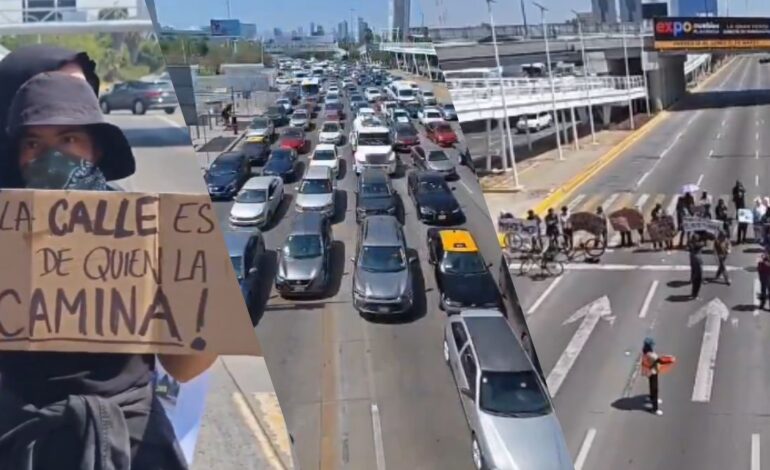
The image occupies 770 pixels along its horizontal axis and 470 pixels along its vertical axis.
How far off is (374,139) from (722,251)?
119 centimetres

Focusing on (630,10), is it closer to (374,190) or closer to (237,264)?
(374,190)

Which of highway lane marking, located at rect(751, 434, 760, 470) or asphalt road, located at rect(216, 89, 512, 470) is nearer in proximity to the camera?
asphalt road, located at rect(216, 89, 512, 470)

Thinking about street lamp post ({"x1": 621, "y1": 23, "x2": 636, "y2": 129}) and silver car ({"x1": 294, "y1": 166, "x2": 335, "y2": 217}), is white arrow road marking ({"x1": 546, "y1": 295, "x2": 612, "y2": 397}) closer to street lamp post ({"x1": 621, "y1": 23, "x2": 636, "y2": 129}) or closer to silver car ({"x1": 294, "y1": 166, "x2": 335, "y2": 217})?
street lamp post ({"x1": 621, "y1": 23, "x2": 636, "y2": 129})

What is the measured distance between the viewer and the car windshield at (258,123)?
4.16ft

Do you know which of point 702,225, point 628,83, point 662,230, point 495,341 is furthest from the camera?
point 628,83

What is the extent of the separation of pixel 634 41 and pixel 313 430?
1.63 m

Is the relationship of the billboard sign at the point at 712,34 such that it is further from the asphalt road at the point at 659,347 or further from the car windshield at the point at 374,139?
the car windshield at the point at 374,139

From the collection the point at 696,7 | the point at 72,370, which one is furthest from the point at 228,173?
the point at 696,7

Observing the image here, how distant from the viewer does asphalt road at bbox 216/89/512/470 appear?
112 centimetres

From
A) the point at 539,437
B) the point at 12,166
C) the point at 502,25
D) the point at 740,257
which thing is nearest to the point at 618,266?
the point at 740,257

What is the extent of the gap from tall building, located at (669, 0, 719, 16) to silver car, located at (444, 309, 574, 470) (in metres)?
1.54

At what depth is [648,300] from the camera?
2.19 meters

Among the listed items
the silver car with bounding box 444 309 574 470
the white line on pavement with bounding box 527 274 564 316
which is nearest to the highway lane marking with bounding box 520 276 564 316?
the white line on pavement with bounding box 527 274 564 316

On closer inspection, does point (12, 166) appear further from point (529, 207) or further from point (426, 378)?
point (529, 207)
